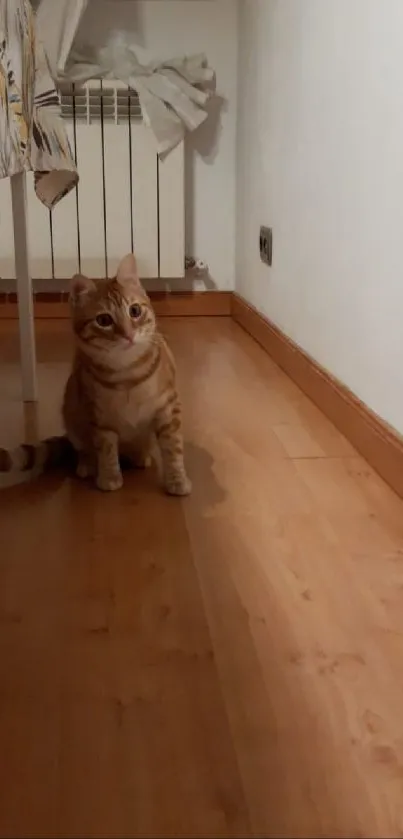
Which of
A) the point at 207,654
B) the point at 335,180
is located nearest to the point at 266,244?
the point at 335,180

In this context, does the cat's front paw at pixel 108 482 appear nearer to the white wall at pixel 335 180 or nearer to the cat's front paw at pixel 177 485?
the cat's front paw at pixel 177 485

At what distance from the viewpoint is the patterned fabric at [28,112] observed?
141 centimetres

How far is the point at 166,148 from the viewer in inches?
126

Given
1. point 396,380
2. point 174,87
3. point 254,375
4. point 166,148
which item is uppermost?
point 174,87

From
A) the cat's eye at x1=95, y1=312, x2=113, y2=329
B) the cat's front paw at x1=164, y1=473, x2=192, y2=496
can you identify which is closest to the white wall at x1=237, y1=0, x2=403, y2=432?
the cat's front paw at x1=164, y1=473, x2=192, y2=496

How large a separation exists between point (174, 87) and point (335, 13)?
1348 millimetres

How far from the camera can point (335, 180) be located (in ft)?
6.23

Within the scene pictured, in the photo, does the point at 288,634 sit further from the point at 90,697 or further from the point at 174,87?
the point at 174,87

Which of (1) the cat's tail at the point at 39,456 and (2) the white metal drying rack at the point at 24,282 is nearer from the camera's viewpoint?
(1) the cat's tail at the point at 39,456

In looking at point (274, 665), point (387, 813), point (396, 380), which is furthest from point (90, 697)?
point (396, 380)

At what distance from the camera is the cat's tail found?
5.10ft

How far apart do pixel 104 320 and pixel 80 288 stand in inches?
3.5

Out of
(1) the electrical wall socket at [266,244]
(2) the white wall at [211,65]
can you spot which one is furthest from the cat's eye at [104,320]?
(2) the white wall at [211,65]

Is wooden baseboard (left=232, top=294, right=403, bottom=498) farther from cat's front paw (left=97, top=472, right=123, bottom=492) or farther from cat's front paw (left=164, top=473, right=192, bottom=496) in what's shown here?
cat's front paw (left=97, top=472, right=123, bottom=492)
